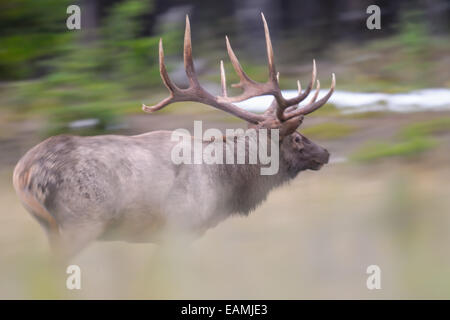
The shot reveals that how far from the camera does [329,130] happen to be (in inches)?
314

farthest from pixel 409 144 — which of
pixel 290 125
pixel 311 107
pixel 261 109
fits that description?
pixel 290 125

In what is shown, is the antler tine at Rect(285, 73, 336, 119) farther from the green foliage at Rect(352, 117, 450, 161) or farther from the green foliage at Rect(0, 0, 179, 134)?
the green foliage at Rect(0, 0, 179, 134)

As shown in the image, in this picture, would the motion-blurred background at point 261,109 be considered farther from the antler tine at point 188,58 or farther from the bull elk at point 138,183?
the antler tine at point 188,58

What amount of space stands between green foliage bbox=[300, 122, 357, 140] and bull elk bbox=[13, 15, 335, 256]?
244 centimetres

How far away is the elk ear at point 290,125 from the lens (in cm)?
533

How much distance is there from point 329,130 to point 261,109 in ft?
2.51

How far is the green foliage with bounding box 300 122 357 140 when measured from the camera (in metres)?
7.86

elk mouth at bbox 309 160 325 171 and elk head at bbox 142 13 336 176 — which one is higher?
elk head at bbox 142 13 336 176

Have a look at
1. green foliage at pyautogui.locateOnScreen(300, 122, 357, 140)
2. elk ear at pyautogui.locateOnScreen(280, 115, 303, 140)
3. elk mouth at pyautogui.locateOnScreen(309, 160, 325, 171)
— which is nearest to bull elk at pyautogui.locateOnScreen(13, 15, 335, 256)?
elk ear at pyautogui.locateOnScreen(280, 115, 303, 140)

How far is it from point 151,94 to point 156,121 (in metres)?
0.95

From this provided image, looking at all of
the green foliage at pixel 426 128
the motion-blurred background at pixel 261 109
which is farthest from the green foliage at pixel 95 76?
the green foliage at pixel 426 128

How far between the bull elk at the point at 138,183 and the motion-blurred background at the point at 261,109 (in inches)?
9.9

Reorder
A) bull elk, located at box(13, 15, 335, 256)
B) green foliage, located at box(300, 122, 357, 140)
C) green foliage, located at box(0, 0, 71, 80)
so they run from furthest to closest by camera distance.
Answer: green foliage, located at box(300, 122, 357, 140) < green foliage, located at box(0, 0, 71, 80) < bull elk, located at box(13, 15, 335, 256)

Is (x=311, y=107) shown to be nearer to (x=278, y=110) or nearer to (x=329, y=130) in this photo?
(x=278, y=110)
